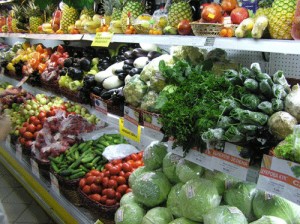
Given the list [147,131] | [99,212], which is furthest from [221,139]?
[99,212]

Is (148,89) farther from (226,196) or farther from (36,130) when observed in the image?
(36,130)

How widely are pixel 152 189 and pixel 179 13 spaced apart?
3.21ft

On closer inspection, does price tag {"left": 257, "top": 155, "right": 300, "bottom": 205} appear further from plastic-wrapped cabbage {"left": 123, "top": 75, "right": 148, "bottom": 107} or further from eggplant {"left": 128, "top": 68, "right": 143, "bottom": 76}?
eggplant {"left": 128, "top": 68, "right": 143, "bottom": 76}

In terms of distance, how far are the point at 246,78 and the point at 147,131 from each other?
62cm

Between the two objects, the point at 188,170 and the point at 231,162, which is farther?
the point at 188,170

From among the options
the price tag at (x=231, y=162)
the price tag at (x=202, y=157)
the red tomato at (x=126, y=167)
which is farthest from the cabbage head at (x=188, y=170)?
the red tomato at (x=126, y=167)

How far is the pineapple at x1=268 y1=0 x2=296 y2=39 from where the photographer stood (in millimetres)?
1425

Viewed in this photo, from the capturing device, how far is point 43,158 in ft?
9.70

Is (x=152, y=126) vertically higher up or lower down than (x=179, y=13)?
lower down

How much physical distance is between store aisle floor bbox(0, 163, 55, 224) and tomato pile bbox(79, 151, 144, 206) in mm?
1037

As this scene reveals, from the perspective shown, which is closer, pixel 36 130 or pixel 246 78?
pixel 246 78

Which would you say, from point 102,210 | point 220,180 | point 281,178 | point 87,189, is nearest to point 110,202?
point 102,210

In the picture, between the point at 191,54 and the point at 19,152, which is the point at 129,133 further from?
the point at 19,152

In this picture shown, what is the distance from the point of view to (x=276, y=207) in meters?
1.42
